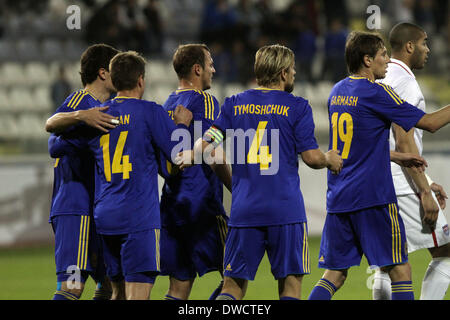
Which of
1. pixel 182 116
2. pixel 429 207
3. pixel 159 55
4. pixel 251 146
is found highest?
pixel 159 55

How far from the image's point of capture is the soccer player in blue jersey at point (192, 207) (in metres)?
5.33

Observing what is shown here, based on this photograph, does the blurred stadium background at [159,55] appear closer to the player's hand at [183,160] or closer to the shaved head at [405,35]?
the shaved head at [405,35]

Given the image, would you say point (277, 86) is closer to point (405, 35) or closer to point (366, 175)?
point (366, 175)

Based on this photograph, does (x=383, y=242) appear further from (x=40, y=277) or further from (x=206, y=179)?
(x=40, y=277)

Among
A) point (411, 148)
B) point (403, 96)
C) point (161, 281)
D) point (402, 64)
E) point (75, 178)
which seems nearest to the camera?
point (75, 178)

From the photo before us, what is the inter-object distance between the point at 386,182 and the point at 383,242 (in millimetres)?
393

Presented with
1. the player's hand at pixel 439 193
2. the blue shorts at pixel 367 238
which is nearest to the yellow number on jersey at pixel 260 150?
the blue shorts at pixel 367 238

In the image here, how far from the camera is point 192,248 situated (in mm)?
5375

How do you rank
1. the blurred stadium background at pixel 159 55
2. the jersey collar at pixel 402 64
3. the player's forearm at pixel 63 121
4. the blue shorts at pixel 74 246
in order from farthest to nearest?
the blurred stadium background at pixel 159 55 → the jersey collar at pixel 402 64 → the blue shorts at pixel 74 246 → the player's forearm at pixel 63 121

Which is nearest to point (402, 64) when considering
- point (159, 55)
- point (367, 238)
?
point (367, 238)

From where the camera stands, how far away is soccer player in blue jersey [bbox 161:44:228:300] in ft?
17.5

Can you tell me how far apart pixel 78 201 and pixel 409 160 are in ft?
7.20

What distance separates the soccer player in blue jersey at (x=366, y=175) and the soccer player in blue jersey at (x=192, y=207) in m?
0.78
